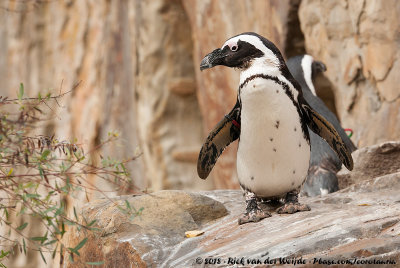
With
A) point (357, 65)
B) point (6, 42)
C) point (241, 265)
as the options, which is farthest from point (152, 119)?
point (241, 265)

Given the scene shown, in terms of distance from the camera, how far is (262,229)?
7.92 feet

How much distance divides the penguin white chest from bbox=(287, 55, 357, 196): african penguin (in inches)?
38.9

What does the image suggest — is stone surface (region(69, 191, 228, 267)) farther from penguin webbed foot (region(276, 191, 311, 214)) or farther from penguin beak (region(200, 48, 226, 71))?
penguin beak (region(200, 48, 226, 71))

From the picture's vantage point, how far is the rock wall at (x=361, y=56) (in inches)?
174

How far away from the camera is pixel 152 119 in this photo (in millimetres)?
7602

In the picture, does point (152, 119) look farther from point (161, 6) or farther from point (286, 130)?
point (286, 130)

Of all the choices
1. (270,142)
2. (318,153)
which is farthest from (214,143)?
(318,153)

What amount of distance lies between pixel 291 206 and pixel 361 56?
2.51 m

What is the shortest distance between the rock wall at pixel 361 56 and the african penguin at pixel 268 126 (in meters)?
1.90

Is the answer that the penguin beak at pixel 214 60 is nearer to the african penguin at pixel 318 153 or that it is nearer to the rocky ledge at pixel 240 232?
the rocky ledge at pixel 240 232

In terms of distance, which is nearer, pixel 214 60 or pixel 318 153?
pixel 214 60

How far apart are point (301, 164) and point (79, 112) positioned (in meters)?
6.70

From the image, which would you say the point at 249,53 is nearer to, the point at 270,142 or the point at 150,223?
the point at 270,142

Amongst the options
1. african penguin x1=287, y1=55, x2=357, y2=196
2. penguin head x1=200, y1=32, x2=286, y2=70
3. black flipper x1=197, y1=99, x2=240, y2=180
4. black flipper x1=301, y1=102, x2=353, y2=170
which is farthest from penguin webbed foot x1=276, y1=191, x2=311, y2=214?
african penguin x1=287, y1=55, x2=357, y2=196
